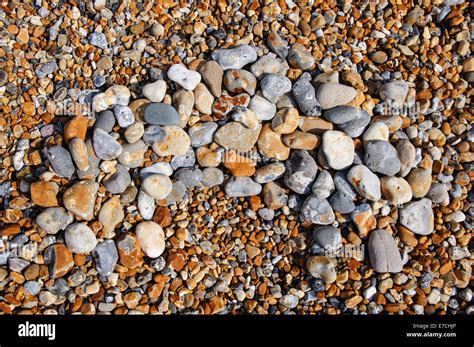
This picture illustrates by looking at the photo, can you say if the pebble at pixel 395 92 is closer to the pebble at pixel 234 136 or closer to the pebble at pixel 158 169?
the pebble at pixel 234 136

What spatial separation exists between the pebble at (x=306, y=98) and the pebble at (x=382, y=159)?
1.16 feet

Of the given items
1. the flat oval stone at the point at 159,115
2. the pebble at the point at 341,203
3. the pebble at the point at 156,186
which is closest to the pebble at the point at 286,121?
the pebble at the point at 341,203

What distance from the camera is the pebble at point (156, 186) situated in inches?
95.8

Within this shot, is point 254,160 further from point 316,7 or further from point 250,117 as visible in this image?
point 316,7

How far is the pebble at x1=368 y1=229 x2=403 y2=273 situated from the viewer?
240 centimetres

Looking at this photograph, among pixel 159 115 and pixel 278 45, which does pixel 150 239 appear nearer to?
pixel 159 115

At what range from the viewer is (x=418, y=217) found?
252cm

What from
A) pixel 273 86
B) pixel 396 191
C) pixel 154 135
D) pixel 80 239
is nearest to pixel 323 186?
pixel 396 191

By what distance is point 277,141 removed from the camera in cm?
261

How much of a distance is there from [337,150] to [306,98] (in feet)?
1.13

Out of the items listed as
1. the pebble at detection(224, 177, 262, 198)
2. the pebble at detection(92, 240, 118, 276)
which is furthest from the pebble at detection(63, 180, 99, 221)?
the pebble at detection(224, 177, 262, 198)

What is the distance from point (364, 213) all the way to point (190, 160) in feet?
3.16

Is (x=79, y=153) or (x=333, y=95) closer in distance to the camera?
(x=79, y=153)
